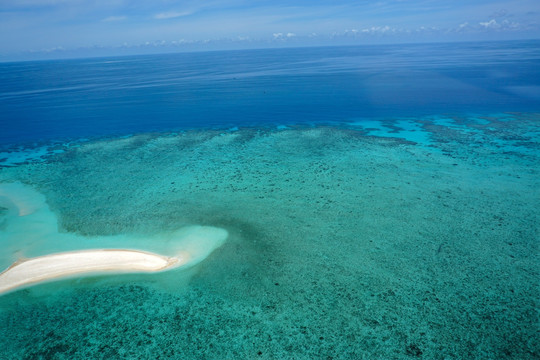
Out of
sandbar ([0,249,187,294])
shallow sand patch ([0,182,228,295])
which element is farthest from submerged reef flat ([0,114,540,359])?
sandbar ([0,249,187,294])

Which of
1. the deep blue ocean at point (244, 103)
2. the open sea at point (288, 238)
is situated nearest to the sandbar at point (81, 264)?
the open sea at point (288, 238)

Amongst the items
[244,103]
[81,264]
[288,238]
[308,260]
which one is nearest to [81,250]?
[81,264]

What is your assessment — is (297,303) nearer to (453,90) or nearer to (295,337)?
(295,337)

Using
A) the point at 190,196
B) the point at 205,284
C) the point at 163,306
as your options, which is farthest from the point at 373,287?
the point at 190,196

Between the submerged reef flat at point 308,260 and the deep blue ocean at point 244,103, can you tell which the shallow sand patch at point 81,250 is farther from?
the deep blue ocean at point 244,103

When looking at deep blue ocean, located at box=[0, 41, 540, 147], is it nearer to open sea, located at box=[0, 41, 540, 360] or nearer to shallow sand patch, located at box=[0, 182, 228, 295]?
open sea, located at box=[0, 41, 540, 360]
